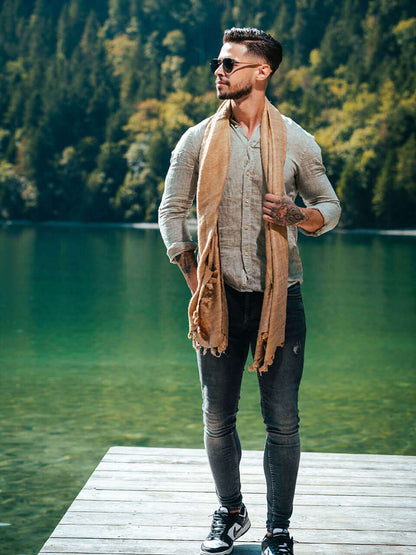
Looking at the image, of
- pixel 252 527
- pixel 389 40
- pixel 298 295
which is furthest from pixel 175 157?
pixel 389 40

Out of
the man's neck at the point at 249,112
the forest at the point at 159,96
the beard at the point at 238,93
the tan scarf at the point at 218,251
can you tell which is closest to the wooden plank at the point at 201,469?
the tan scarf at the point at 218,251

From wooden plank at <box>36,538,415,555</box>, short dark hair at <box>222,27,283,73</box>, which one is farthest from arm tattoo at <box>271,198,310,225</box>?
wooden plank at <box>36,538,415,555</box>

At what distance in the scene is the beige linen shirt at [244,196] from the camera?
2.94 metres

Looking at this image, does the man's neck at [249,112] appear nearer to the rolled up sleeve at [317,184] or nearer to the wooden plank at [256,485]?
the rolled up sleeve at [317,184]

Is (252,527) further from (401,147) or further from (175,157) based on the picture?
(401,147)

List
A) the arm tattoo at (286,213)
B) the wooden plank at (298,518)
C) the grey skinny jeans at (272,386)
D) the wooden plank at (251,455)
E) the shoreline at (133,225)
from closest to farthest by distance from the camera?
1. the arm tattoo at (286,213)
2. the grey skinny jeans at (272,386)
3. the wooden plank at (298,518)
4. the wooden plank at (251,455)
5. the shoreline at (133,225)

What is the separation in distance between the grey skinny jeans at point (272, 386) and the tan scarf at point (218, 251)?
2.3 inches

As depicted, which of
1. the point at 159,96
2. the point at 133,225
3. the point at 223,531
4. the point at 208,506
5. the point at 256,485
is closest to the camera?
the point at 223,531

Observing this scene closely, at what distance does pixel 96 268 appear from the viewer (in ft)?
88.8

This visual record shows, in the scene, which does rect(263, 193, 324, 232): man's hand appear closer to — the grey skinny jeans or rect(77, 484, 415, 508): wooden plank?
the grey skinny jeans

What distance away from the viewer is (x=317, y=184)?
9.84 feet

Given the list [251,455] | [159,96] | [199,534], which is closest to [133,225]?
[159,96]

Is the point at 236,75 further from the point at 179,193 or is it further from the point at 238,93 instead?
the point at 179,193

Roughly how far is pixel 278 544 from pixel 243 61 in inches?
66.9
